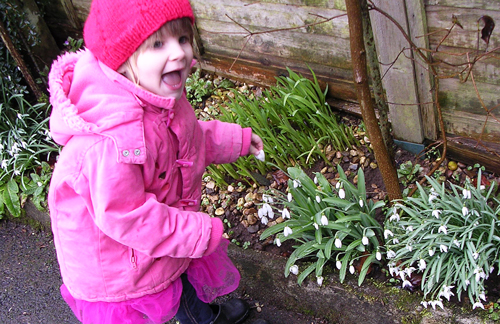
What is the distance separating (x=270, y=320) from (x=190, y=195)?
3.54 ft

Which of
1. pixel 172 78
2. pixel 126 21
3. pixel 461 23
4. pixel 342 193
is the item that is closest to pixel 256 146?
pixel 342 193

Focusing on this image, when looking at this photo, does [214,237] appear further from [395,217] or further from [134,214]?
[395,217]

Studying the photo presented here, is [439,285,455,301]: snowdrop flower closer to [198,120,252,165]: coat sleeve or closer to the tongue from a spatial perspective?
[198,120,252,165]: coat sleeve

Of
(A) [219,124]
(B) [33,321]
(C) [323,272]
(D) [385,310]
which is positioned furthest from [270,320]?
(B) [33,321]

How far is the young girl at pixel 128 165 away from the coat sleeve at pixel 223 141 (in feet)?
0.26

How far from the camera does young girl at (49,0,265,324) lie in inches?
66.9

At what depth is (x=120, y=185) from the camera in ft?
5.68

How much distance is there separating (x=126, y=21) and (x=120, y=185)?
0.57 meters

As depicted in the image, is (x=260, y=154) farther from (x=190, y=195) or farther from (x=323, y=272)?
(x=323, y=272)

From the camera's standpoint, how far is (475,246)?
237cm

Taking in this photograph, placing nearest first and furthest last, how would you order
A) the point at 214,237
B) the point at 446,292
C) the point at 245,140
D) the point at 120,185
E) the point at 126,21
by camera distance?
the point at 126,21 < the point at 120,185 < the point at 214,237 < the point at 446,292 < the point at 245,140

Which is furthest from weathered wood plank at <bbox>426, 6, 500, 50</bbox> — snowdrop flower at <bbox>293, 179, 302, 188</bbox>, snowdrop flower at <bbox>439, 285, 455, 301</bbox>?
snowdrop flower at <bbox>439, 285, 455, 301</bbox>

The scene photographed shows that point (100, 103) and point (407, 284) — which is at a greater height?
point (100, 103)

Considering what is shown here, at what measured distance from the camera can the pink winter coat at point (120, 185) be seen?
1.73 meters
